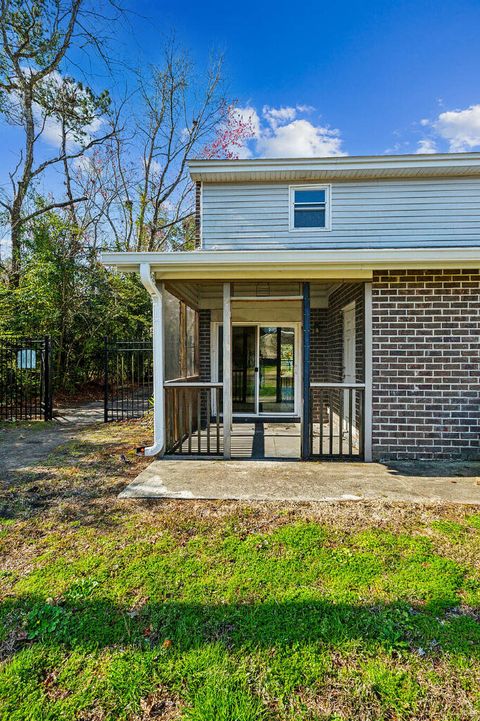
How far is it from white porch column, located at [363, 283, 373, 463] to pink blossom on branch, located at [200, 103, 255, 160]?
14.6 m

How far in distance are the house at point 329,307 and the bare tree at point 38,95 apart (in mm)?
6077

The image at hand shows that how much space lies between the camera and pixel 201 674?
187 centimetres

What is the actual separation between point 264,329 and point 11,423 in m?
6.11

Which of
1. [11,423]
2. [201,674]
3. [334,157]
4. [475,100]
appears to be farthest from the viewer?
[475,100]

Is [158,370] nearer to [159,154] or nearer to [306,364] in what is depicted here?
[306,364]

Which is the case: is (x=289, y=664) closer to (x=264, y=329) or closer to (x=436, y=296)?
(x=436, y=296)

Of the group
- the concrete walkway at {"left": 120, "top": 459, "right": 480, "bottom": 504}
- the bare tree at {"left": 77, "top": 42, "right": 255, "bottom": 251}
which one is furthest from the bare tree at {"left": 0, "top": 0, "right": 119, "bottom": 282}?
the concrete walkway at {"left": 120, "top": 459, "right": 480, "bottom": 504}

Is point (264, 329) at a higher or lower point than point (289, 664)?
higher

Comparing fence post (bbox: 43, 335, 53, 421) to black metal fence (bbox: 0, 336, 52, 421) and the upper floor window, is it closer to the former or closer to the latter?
black metal fence (bbox: 0, 336, 52, 421)

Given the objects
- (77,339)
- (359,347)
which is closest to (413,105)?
(359,347)

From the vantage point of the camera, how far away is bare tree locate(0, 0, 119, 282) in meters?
10.2

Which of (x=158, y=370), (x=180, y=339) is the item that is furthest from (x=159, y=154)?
(x=158, y=370)

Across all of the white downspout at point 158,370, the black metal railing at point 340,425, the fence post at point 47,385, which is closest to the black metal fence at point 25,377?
the fence post at point 47,385

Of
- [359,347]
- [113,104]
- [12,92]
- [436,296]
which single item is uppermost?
[113,104]
